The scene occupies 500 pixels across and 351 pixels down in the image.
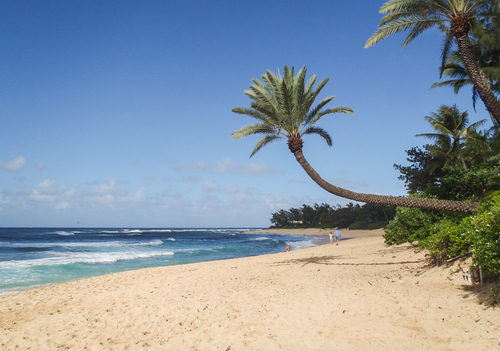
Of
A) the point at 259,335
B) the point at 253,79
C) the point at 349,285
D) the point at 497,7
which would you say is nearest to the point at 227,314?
the point at 259,335

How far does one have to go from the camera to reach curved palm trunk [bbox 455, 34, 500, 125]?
8.16 meters

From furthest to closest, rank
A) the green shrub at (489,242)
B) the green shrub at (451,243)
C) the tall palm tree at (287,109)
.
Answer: the tall palm tree at (287,109) → the green shrub at (451,243) → the green shrub at (489,242)

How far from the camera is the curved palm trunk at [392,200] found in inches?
298

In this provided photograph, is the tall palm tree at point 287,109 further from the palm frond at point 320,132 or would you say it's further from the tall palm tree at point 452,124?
the tall palm tree at point 452,124

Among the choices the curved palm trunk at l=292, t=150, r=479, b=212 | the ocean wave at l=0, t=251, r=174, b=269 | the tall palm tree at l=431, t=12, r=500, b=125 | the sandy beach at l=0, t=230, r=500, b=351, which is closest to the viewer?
the sandy beach at l=0, t=230, r=500, b=351

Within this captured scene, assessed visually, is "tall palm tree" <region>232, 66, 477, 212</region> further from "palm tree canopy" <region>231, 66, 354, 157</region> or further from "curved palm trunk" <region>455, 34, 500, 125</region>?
"curved palm trunk" <region>455, 34, 500, 125</region>

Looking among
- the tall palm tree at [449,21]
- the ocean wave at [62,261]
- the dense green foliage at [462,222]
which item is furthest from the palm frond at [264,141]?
the ocean wave at [62,261]

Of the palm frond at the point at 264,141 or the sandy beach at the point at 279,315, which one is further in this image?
the palm frond at the point at 264,141

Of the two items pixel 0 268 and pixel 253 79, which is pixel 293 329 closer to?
→ pixel 253 79

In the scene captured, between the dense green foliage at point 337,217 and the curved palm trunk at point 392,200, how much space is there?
167ft

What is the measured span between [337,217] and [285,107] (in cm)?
7479

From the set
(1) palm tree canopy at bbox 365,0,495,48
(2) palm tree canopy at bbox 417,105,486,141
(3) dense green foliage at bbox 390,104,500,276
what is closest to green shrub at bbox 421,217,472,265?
(3) dense green foliage at bbox 390,104,500,276

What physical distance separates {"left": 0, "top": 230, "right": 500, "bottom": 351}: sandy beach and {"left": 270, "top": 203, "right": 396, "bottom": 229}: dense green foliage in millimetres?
52666

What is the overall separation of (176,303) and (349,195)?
19.3ft
